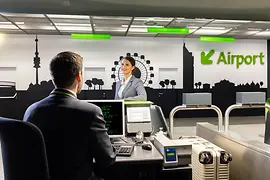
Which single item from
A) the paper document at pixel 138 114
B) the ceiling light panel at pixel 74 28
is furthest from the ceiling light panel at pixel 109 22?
the paper document at pixel 138 114

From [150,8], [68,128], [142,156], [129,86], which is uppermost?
[150,8]

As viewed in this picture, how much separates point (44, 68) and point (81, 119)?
7.34 meters

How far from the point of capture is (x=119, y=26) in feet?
23.7

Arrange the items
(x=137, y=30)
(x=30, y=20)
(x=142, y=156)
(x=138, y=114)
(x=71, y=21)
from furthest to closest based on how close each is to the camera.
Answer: (x=137, y=30)
(x=71, y=21)
(x=30, y=20)
(x=138, y=114)
(x=142, y=156)

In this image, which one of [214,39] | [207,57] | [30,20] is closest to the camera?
[30,20]

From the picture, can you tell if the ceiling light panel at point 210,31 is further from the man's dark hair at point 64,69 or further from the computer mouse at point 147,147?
the man's dark hair at point 64,69

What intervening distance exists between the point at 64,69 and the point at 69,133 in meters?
0.39

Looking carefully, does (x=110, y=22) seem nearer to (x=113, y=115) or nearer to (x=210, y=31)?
(x=210, y=31)

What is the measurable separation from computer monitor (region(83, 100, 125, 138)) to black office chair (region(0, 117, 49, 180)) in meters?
1.13

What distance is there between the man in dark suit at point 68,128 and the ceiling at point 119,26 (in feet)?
15.1

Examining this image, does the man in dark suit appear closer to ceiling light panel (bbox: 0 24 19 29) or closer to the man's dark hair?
the man's dark hair

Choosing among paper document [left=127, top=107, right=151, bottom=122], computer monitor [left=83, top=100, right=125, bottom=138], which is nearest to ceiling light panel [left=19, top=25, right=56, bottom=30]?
paper document [left=127, top=107, right=151, bottom=122]

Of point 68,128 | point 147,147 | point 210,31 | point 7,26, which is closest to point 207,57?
point 210,31

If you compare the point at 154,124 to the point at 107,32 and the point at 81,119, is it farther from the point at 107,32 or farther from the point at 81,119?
the point at 107,32
